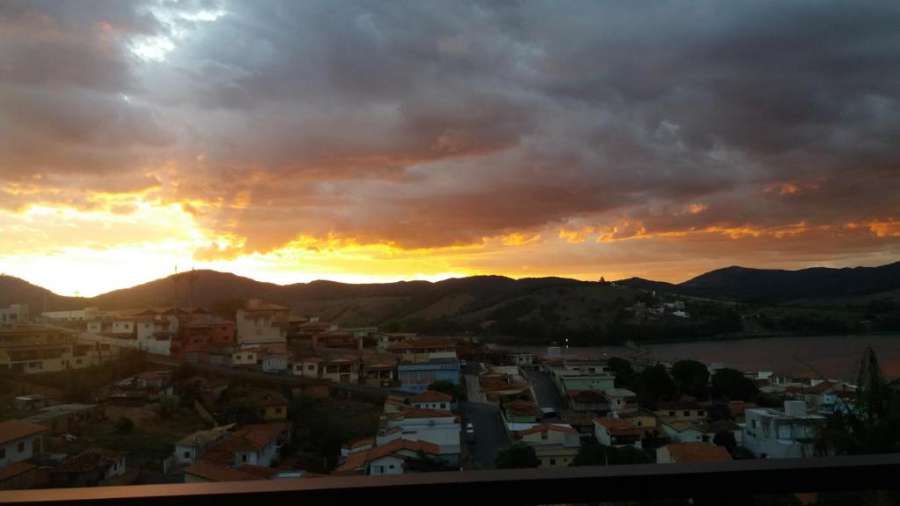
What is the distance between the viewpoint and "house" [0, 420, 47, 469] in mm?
3416

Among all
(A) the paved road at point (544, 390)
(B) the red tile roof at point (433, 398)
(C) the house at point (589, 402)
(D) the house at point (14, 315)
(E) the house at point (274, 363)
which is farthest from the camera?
(E) the house at point (274, 363)

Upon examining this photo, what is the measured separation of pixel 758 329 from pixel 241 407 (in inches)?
956

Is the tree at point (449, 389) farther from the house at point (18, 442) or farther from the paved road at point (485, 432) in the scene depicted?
the house at point (18, 442)

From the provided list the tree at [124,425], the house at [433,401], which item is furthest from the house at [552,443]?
the tree at [124,425]

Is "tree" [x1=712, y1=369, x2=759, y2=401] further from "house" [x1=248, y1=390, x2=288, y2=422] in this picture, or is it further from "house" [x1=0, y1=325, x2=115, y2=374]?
"house" [x1=0, y1=325, x2=115, y2=374]

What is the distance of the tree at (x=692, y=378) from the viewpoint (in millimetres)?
13203

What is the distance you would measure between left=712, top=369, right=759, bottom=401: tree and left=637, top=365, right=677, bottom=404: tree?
0.95 metres

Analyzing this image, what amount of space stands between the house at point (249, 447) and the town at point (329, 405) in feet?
0.07

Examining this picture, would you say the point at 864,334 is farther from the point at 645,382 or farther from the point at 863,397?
the point at 863,397

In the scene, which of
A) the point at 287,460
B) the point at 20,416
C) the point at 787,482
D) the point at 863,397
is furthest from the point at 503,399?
the point at 787,482

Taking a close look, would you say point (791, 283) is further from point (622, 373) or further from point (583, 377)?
point (583, 377)

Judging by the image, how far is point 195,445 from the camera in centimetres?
466

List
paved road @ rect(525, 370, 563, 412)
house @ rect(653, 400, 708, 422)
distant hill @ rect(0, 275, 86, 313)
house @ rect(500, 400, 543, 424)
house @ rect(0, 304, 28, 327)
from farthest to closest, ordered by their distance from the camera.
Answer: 1. paved road @ rect(525, 370, 563, 412)
2. house @ rect(0, 304, 28, 327)
3. distant hill @ rect(0, 275, 86, 313)
4. house @ rect(653, 400, 708, 422)
5. house @ rect(500, 400, 543, 424)

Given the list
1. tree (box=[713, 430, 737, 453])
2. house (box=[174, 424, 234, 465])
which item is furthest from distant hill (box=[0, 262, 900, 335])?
tree (box=[713, 430, 737, 453])
